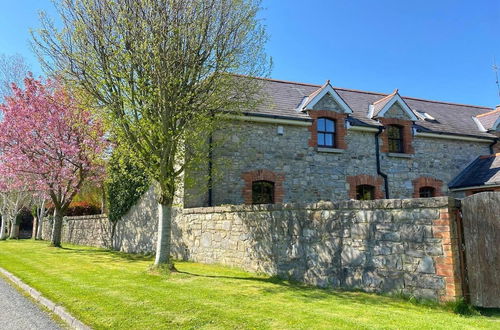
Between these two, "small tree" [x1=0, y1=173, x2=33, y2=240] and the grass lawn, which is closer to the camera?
the grass lawn

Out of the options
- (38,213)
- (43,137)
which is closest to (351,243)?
(43,137)

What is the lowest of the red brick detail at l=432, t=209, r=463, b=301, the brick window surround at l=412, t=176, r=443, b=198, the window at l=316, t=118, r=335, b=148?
the red brick detail at l=432, t=209, r=463, b=301

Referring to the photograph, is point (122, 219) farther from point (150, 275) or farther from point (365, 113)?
point (365, 113)

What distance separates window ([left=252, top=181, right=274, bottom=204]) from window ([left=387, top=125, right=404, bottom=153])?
20.1 ft

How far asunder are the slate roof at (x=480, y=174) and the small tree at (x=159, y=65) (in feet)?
37.6

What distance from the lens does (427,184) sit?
16.5m

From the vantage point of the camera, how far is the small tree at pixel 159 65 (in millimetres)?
8977

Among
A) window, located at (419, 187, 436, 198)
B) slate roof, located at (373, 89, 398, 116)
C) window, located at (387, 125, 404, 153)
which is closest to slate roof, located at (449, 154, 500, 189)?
window, located at (419, 187, 436, 198)

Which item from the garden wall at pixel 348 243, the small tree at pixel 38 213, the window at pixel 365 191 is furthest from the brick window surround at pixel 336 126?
the small tree at pixel 38 213

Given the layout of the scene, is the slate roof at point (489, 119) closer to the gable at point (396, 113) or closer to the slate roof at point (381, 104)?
the gable at point (396, 113)

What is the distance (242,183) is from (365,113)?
7.47 meters

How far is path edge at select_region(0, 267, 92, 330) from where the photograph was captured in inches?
203

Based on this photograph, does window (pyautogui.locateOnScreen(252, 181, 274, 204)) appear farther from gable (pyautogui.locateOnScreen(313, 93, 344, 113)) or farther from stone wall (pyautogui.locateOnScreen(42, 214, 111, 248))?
stone wall (pyautogui.locateOnScreen(42, 214, 111, 248))

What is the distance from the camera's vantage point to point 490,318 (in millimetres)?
5664
